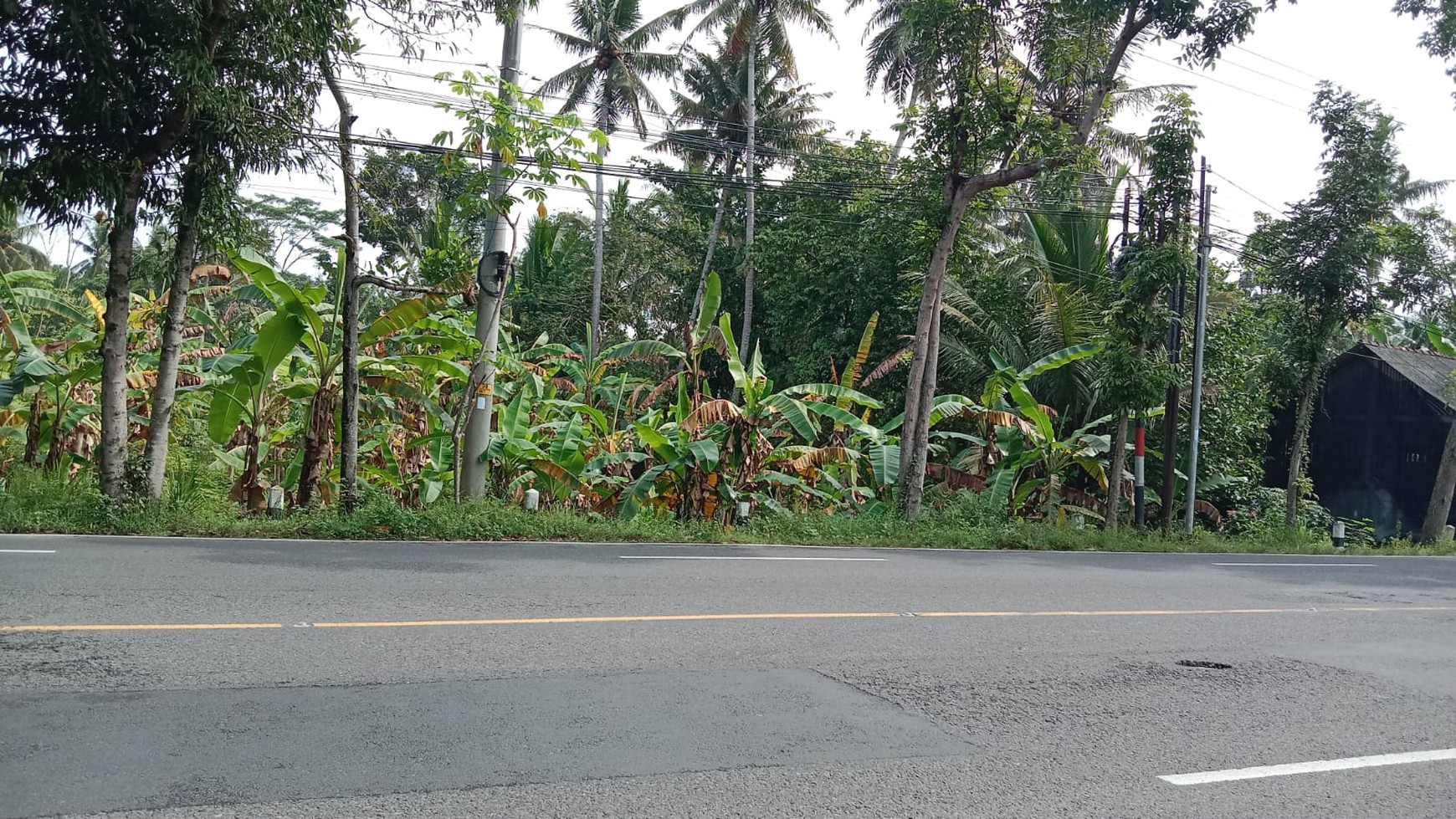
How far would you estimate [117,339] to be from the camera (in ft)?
38.7

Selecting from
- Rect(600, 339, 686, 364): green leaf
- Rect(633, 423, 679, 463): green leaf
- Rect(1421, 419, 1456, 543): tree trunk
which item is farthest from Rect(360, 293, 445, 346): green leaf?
Rect(1421, 419, 1456, 543): tree trunk

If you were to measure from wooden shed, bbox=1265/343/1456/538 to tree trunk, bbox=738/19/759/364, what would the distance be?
1660 centimetres

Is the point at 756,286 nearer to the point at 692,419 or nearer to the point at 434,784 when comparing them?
the point at 692,419

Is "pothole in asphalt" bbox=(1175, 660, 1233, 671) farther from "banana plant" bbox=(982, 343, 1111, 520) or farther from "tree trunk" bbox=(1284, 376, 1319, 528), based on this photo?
"tree trunk" bbox=(1284, 376, 1319, 528)

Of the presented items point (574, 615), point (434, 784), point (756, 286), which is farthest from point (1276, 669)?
point (756, 286)

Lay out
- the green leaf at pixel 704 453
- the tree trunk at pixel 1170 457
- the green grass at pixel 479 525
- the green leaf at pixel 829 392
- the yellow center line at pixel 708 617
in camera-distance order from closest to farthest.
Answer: the yellow center line at pixel 708 617 < the green grass at pixel 479 525 < the green leaf at pixel 704 453 < the green leaf at pixel 829 392 < the tree trunk at pixel 1170 457

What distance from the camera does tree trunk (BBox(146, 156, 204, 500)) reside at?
12.2 meters

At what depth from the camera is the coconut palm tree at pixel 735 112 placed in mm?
35062

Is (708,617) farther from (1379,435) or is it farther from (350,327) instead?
(1379,435)

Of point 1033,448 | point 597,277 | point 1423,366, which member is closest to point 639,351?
point 1033,448

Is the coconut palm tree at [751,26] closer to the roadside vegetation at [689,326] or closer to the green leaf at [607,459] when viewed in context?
the roadside vegetation at [689,326]

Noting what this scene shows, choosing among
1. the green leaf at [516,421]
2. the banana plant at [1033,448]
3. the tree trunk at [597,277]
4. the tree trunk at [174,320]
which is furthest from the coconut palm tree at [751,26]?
the tree trunk at [174,320]

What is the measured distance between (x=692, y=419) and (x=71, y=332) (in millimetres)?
9502

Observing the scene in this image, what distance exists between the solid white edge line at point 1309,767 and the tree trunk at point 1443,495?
80.7 feet
